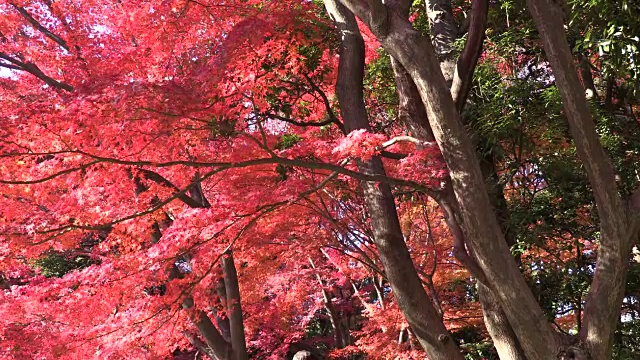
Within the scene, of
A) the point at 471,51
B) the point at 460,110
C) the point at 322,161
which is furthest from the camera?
the point at 322,161

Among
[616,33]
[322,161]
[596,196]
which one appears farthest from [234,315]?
[616,33]

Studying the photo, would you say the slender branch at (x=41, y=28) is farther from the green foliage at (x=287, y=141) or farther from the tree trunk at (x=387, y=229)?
the tree trunk at (x=387, y=229)

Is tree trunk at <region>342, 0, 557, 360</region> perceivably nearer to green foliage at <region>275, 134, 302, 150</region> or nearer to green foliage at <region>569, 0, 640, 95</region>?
green foliage at <region>569, 0, 640, 95</region>

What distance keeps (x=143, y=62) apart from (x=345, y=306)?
728 cm

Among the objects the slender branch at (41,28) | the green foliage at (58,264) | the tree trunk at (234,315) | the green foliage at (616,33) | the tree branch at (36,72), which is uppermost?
the slender branch at (41,28)

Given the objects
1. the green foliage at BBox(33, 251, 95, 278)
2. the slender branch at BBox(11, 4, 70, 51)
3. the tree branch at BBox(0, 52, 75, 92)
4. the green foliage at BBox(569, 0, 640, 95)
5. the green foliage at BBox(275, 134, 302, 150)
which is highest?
the slender branch at BBox(11, 4, 70, 51)

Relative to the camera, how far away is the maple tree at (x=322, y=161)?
4305 millimetres

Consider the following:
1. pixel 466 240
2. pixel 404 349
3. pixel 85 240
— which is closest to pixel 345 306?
pixel 404 349

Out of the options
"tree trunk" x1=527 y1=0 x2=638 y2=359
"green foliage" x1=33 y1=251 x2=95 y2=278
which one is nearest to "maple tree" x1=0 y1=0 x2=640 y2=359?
"tree trunk" x1=527 y1=0 x2=638 y2=359

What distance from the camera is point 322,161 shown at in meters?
5.73

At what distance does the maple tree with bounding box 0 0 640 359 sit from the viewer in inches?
169

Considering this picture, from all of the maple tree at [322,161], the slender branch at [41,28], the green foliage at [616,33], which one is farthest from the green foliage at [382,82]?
the slender branch at [41,28]

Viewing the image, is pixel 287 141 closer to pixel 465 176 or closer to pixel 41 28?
pixel 41 28

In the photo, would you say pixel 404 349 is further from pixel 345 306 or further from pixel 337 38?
pixel 337 38
